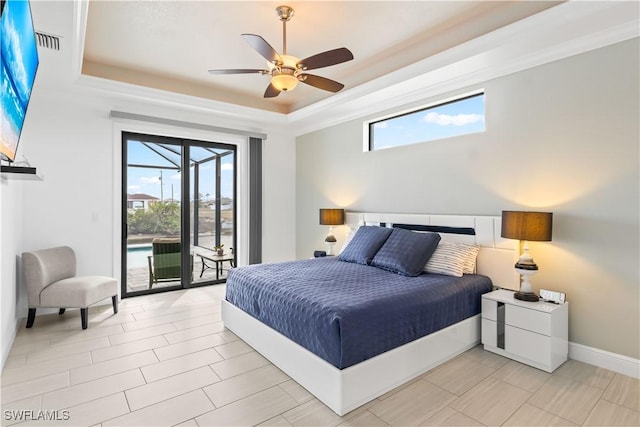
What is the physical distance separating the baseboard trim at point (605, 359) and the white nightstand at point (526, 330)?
0.11 m

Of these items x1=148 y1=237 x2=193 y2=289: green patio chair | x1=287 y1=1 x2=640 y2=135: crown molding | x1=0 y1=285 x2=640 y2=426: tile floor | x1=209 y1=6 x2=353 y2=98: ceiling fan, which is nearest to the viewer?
x1=0 y1=285 x2=640 y2=426: tile floor

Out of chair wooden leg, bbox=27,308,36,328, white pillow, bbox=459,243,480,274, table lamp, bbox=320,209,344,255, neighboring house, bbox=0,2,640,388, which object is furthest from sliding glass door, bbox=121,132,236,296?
white pillow, bbox=459,243,480,274

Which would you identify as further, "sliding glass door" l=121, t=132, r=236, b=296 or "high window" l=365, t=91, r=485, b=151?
"sliding glass door" l=121, t=132, r=236, b=296

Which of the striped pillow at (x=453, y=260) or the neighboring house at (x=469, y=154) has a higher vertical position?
the neighboring house at (x=469, y=154)

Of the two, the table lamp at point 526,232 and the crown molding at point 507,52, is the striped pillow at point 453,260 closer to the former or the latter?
the table lamp at point 526,232

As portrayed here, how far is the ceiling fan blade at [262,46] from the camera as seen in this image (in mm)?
2342

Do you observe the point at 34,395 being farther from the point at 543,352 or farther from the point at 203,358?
the point at 543,352

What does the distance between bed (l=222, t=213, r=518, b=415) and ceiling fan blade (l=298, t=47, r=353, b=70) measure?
1796 mm

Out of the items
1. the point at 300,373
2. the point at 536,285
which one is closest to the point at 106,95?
the point at 300,373

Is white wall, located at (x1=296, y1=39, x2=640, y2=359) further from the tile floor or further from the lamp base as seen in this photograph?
the tile floor

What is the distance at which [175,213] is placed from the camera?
5016 millimetres

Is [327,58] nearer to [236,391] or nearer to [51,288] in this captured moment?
[236,391]

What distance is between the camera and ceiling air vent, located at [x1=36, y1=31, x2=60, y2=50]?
8.83 feet

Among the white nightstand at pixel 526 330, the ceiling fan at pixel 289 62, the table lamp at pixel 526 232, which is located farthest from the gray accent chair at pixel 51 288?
the table lamp at pixel 526 232
